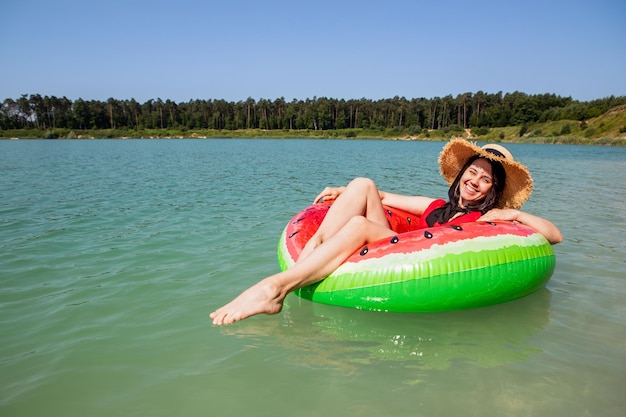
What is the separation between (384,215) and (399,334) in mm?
1215

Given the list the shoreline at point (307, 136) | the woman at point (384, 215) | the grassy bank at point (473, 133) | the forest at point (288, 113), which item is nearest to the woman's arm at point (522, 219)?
the woman at point (384, 215)

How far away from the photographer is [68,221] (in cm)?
738

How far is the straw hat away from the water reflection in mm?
1040

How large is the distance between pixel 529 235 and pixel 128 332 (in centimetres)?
355

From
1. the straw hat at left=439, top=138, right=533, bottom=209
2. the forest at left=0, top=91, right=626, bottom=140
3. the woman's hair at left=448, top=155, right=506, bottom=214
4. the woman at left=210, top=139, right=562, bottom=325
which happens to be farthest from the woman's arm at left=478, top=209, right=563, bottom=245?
the forest at left=0, top=91, right=626, bottom=140

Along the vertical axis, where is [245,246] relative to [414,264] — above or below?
below

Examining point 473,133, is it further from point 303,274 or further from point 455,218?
point 303,274

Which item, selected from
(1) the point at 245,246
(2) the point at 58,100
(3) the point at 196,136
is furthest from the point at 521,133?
(2) the point at 58,100

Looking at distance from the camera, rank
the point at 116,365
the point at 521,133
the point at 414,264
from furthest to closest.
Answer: the point at 521,133 < the point at 414,264 < the point at 116,365

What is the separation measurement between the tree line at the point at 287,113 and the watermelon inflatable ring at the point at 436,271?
257 feet

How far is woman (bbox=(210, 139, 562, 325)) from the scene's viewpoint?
3.21 m

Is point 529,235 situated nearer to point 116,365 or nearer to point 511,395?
point 511,395

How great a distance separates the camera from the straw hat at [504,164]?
408cm

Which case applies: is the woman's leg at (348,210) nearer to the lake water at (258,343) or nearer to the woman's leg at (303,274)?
the woman's leg at (303,274)
